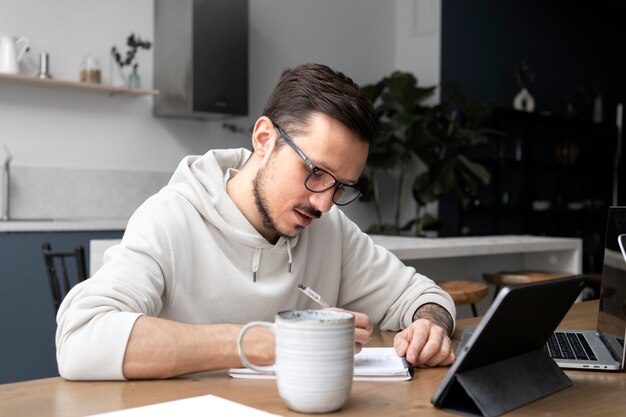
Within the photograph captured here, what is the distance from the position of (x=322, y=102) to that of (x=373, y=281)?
1.92 feet

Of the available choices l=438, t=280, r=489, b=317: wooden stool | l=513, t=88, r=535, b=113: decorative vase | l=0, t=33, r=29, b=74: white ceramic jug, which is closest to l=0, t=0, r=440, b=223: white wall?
l=0, t=33, r=29, b=74: white ceramic jug

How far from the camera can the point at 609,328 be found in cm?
133

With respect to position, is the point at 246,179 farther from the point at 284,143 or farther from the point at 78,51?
the point at 78,51

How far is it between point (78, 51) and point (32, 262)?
1.56 metres

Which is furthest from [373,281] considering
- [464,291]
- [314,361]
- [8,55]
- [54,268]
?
[8,55]

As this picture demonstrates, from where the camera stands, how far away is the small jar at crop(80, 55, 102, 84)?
183 inches

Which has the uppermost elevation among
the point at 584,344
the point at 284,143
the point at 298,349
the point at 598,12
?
the point at 598,12

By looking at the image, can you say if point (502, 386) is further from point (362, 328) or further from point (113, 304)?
point (113, 304)

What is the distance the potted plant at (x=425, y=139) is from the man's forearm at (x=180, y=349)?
4.50 m

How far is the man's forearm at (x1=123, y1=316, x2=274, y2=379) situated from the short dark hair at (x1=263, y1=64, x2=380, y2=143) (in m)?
0.43

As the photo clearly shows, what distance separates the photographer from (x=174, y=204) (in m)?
1.43

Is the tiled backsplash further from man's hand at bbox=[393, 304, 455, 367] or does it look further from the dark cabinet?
man's hand at bbox=[393, 304, 455, 367]

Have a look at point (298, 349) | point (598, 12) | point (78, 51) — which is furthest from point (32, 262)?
point (598, 12)

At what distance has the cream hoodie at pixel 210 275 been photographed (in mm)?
1144
